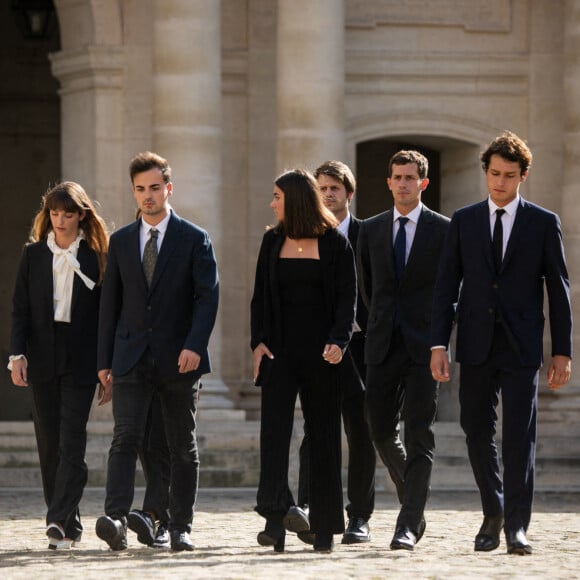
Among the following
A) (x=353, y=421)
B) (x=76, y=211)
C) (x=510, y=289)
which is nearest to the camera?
(x=510, y=289)

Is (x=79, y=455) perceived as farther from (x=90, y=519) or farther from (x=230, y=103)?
(x=230, y=103)

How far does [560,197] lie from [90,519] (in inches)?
294

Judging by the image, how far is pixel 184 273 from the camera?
380 inches

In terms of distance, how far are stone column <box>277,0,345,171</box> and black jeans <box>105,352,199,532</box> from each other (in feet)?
24.3

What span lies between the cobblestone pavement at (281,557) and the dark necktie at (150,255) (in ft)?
4.50

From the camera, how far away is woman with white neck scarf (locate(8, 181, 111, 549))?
9.96 m

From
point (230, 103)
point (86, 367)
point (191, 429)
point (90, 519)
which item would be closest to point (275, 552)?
point (191, 429)

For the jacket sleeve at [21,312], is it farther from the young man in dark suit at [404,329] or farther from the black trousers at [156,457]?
the young man in dark suit at [404,329]

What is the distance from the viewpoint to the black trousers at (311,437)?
30.7 feet

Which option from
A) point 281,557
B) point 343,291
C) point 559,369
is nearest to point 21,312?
point 343,291

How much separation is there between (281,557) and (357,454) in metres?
1.16

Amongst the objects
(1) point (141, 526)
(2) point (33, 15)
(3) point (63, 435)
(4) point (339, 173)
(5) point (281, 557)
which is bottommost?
(5) point (281, 557)

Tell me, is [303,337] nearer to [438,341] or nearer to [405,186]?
[438,341]

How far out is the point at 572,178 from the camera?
58.0ft
